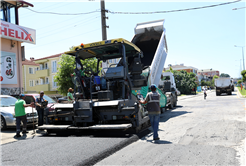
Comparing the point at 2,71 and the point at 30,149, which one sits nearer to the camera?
the point at 30,149

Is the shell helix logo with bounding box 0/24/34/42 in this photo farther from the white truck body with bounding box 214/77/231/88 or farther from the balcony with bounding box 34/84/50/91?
the white truck body with bounding box 214/77/231/88

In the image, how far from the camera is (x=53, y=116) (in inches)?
309

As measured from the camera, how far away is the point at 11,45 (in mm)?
16391

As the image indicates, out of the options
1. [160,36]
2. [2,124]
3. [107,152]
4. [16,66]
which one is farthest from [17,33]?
[107,152]

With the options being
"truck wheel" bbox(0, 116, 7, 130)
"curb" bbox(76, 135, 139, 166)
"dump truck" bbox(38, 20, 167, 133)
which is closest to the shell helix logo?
"truck wheel" bbox(0, 116, 7, 130)

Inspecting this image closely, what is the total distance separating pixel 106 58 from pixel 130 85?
1.69 meters

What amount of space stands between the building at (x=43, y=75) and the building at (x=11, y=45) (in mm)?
19789

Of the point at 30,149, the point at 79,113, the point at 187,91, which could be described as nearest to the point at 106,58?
the point at 79,113

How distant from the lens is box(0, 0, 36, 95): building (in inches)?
617

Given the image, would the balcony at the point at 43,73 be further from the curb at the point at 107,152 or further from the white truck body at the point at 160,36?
the curb at the point at 107,152

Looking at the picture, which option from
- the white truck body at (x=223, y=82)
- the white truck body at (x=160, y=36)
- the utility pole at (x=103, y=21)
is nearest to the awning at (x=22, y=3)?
the utility pole at (x=103, y=21)

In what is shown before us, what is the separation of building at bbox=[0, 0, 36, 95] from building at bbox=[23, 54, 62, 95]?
19789 millimetres

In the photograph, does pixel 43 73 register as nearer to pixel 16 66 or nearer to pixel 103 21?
pixel 16 66

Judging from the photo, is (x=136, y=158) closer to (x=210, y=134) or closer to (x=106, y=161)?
(x=106, y=161)
